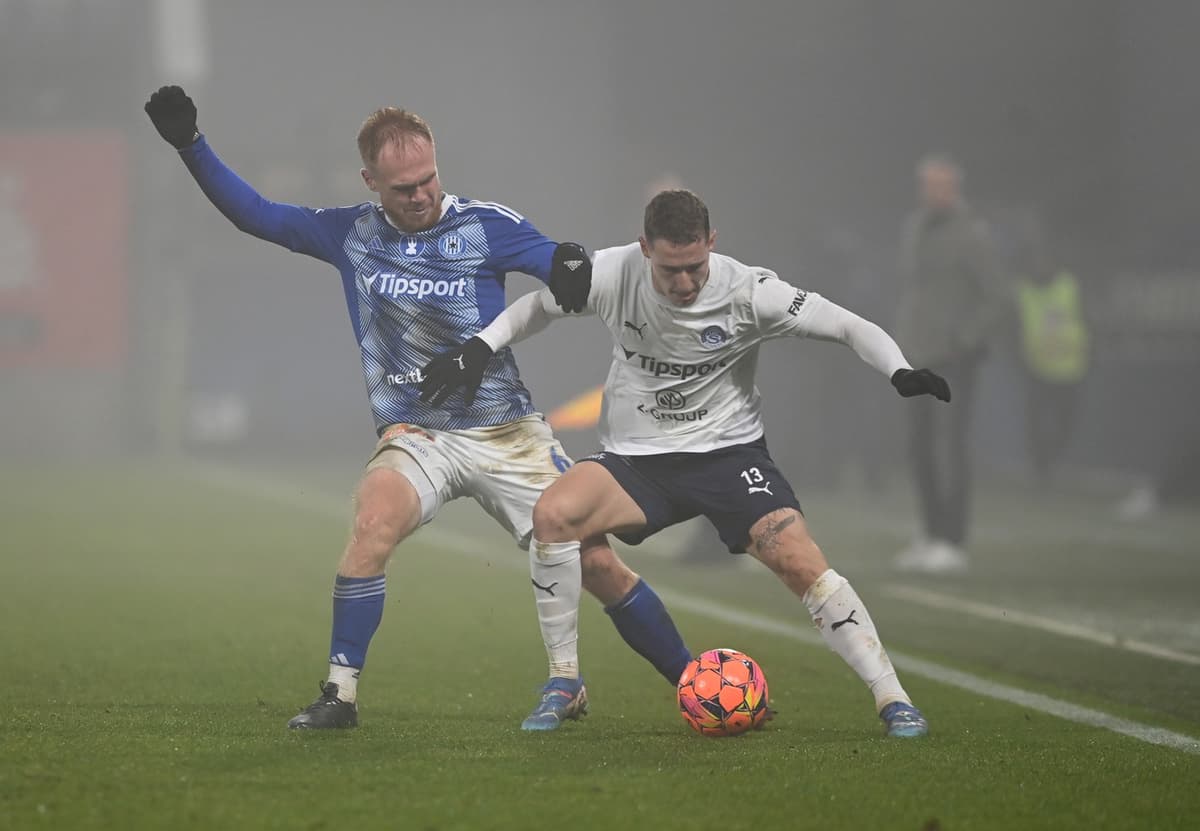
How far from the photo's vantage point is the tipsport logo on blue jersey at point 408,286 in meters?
6.28

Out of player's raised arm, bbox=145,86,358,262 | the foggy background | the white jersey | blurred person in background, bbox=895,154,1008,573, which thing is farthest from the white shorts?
the foggy background

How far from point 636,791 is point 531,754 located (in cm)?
61

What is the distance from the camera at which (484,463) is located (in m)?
6.31

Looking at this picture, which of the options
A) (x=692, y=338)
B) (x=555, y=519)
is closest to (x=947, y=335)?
(x=692, y=338)

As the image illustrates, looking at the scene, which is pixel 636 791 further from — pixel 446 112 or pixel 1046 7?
pixel 446 112

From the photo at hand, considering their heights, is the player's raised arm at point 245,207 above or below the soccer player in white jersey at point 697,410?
above

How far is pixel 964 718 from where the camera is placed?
21.6 ft

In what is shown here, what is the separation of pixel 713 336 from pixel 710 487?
47cm

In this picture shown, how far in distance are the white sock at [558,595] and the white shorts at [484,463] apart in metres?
0.16

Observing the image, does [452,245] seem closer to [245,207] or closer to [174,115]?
[245,207]

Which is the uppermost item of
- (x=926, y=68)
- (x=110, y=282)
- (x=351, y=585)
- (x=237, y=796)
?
(x=926, y=68)

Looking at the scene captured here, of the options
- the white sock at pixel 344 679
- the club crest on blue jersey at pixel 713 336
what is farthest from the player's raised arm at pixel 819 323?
the white sock at pixel 344 679

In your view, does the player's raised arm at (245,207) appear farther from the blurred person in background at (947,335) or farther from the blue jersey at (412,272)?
the blurred person in background at (947,335)

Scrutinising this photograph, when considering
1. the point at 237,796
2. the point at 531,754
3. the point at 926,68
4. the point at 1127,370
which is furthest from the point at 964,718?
the point at 926,68
